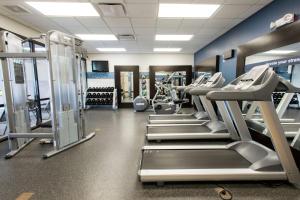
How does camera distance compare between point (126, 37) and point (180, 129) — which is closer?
point (180, 129)

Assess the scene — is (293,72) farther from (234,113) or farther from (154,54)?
(154,54)

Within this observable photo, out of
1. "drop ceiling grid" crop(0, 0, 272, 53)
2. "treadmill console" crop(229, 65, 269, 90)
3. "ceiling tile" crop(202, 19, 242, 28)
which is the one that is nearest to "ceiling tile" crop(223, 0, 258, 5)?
"drop ceiling grid" crop(0, 0, 272, 53)

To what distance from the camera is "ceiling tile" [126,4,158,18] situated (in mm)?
3475

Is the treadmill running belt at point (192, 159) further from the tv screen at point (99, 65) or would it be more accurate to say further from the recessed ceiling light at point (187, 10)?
the tv screen at point (99, 65)

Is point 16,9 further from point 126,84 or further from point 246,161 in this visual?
point 126,84

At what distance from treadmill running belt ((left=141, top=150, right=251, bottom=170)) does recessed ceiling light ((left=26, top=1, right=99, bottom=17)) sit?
9.66ft

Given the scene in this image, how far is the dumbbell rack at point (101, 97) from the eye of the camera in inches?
336

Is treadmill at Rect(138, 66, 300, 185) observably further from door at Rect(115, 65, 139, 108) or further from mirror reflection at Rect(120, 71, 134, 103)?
mirror reflection at Rect(120, 71, 134, 103)

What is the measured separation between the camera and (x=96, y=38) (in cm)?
602

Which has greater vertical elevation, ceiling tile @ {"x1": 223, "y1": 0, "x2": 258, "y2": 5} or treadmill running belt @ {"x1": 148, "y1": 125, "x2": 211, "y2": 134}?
ceiling tile @ {"x1": 223, "y1": 0, "x2": 258, "y2": 5}

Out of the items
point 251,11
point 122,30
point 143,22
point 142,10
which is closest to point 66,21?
point 122,30

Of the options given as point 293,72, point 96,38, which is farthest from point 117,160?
point 96,38

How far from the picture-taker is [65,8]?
142 inches

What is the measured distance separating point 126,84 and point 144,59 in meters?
1.56
